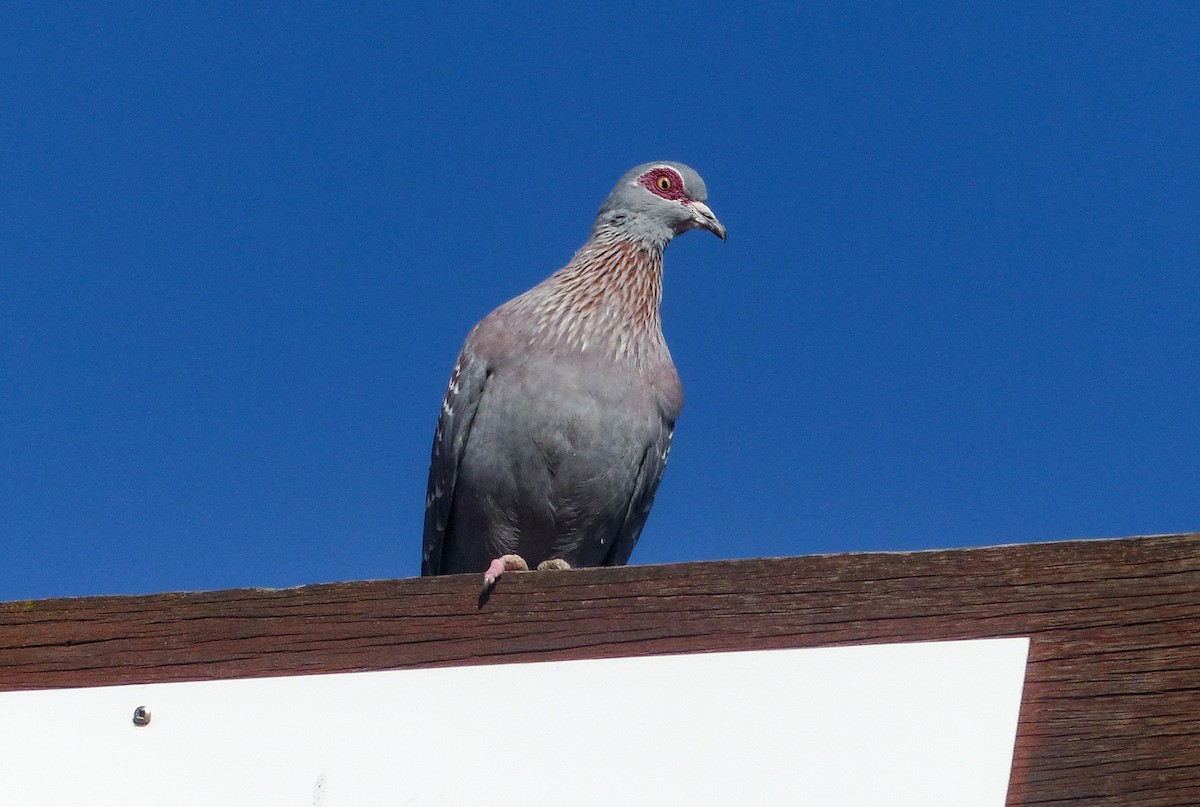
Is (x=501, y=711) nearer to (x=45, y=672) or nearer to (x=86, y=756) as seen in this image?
(x=86, y=756)

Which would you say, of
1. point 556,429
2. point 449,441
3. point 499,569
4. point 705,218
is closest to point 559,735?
point 499,569

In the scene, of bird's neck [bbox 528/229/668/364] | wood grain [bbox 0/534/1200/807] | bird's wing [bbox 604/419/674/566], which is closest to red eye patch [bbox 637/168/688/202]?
bird's neck [bbox 528/229/668/364]

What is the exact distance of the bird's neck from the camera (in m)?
5.51

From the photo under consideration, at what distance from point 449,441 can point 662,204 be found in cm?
177

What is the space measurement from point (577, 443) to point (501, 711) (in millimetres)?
2457

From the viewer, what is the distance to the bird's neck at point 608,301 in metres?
5.51

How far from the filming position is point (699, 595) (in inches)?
114

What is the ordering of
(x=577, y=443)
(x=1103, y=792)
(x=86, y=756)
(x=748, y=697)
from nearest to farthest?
1. (x=1103, y=792)
2. (x=748, y=697)
3. (x=86, y=756)
4. (x=577, y=443)

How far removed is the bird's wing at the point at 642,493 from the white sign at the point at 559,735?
267 cm

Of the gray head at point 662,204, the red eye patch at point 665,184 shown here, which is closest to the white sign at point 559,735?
the gray head at point 662,204

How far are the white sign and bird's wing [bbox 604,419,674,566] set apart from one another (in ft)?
8.77

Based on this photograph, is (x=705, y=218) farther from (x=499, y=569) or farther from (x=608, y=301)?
(x=499, y=569)

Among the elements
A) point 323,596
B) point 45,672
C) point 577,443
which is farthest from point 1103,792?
point 577,443

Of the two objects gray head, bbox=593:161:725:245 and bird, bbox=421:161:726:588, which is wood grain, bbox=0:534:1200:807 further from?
gray head, bbox=593:161:725:245
